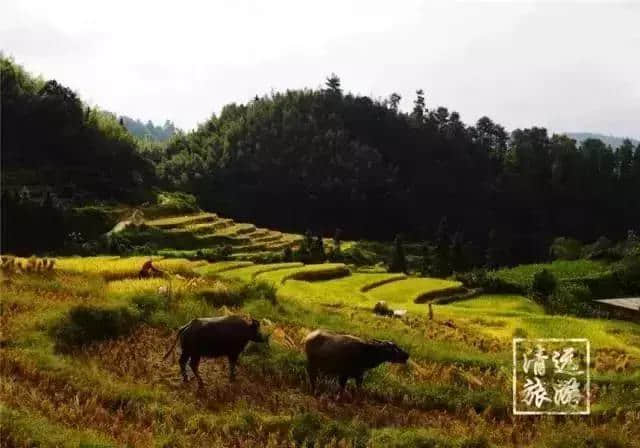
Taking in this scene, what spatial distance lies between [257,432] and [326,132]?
338ft

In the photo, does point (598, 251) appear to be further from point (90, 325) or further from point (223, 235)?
point (90, 325)

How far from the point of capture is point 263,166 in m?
103

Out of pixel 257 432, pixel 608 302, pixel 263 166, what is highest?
pixel 263 166

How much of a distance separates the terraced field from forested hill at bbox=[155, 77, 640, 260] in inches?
1015

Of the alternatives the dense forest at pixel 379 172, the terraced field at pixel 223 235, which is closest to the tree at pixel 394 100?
the dense forest at pixel 379 172

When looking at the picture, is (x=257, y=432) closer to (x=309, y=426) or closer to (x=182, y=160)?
(x=309, y=426)

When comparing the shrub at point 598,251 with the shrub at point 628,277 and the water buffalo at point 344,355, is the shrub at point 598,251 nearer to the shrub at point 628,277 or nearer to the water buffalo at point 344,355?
the shrub at point 628,277

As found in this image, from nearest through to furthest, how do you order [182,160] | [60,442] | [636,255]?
[60,442] → [636,255] → [182,160]

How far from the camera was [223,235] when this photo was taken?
58438 mm

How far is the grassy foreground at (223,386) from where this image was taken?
33.1 ft

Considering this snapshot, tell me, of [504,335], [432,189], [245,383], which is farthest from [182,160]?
[245,383]

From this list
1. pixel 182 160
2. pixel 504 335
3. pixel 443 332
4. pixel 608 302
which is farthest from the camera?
pixel 182 160

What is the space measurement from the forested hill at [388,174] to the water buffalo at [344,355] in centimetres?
7673

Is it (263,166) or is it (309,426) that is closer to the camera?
(309,426)
